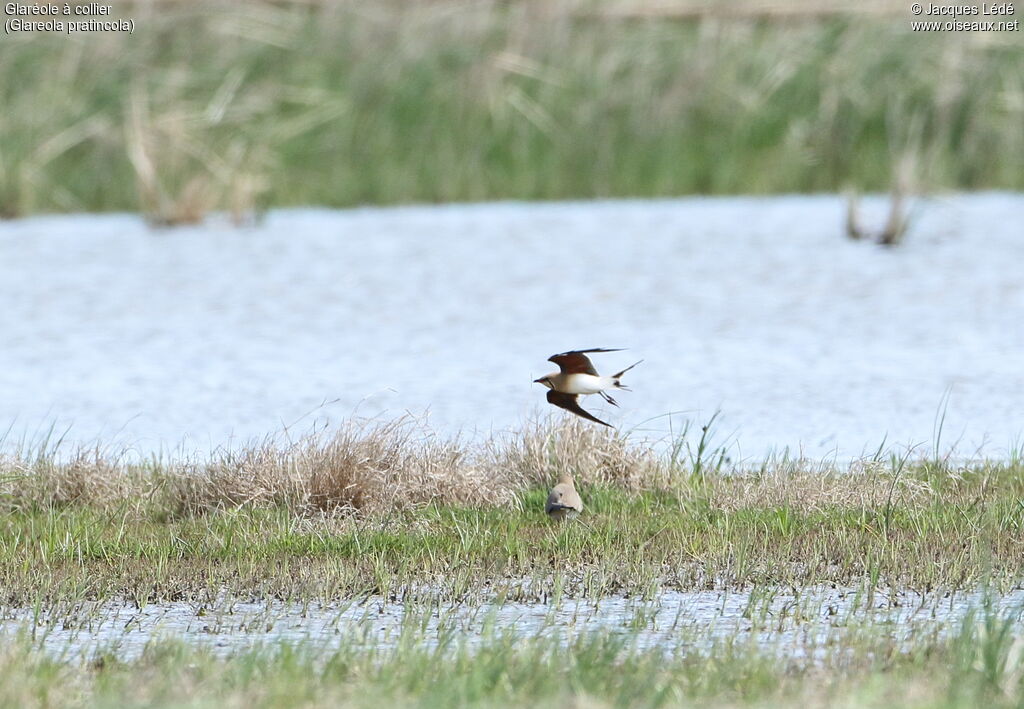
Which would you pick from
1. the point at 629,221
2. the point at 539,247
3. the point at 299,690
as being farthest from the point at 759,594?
the point at 629,221

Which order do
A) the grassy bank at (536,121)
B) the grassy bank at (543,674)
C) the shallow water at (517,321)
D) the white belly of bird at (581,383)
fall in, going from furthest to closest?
1. the grassy bank at (536,121)
2. the shallow water at (517,321)
3. the white belly of bird at (581,383)
4. the grassy bank at (543,674)

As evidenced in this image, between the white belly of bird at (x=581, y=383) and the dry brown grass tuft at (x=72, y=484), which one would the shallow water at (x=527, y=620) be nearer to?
the white belly of bird at (x=581, y=383)

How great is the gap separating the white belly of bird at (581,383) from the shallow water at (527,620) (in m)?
0.88

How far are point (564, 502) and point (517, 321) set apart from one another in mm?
5341

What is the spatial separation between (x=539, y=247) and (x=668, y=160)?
2.43 metres

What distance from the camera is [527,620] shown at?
239 inches

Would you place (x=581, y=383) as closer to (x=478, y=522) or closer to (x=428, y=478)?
(x=478, y=522)

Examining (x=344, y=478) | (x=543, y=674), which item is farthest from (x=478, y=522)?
(x=543, y=674)

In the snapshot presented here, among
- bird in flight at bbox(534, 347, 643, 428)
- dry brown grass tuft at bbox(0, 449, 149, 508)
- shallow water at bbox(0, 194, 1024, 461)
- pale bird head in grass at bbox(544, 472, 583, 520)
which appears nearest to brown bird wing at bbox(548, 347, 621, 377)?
bird in flight at bbox(534, 347, 643, 428)

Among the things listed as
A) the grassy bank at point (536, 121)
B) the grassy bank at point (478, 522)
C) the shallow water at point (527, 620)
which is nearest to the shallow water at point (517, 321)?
the grassy bank at point (536, 121)

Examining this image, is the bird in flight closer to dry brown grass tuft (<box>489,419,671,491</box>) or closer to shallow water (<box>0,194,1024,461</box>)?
dry brown grass tuft (<box>489,419,671,491</box>)

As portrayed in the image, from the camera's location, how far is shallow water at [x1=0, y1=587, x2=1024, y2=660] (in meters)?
5.68

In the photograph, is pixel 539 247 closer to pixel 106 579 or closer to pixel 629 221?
pixel 629 221

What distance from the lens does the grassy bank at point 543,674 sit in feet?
15.5
